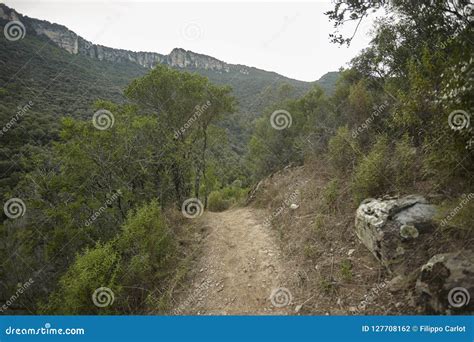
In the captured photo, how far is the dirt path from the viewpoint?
527 centimetres

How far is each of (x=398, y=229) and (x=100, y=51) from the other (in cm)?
7716

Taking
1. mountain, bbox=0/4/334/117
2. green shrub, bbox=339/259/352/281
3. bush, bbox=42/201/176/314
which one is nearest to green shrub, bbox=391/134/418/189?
green shrub, bbox=339/259/352/281

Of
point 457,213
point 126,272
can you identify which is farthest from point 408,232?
point 126,272

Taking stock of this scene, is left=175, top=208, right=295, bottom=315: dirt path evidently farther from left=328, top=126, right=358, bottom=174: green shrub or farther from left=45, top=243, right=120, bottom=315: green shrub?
left=328, top=126, right=358, bottom=174: green shrub

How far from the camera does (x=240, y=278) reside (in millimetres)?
6184

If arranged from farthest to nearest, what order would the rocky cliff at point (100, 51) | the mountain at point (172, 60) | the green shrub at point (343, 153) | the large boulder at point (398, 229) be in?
the rocky cliff at point (100, 51) → the mountain at point (172, 60) → the green shrub at point (343, 153) → the large boulder at point (398, 229)

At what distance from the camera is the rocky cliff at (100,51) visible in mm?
56334

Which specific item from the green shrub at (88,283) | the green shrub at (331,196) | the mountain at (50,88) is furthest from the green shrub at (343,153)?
the mountain at (50,88)

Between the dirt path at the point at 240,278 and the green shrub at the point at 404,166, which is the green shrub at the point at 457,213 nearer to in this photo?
the green shrub at the point at 404,166

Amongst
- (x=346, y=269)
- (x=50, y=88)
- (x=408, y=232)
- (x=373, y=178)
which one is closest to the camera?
(x=408, y=232)

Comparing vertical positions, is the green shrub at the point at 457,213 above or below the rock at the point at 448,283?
above

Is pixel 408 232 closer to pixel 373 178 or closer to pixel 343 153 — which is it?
pixel 373 178

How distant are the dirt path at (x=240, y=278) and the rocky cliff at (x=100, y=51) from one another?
152 ft

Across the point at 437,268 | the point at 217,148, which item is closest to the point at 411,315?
the point at 437,268
